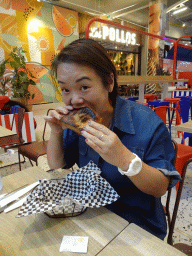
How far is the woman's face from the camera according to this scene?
0.82 metres

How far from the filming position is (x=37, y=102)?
871 centimetres

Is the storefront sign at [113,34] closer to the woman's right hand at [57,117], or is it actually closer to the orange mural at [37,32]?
the orange mural at [37,32]

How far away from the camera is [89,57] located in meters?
0.85

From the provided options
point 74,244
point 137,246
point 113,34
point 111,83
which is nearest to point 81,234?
point 74,244

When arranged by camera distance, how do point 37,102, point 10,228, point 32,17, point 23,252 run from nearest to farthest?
point 23,252
point 10,228
point 32,17
point 37,102

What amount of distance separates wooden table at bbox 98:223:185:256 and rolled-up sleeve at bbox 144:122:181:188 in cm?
27

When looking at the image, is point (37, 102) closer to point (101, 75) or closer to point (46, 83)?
point (46, 83)

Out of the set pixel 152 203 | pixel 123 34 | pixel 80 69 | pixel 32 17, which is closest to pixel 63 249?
pixel 152 203

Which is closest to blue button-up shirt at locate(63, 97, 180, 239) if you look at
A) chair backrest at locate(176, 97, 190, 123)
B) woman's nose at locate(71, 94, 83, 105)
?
woman's nose at locate(71, 94, 83, 105)

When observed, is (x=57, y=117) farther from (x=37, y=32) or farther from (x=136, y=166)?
(x=37, y=32)

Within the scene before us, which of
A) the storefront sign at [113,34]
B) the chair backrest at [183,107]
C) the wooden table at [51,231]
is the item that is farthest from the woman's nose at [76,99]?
the storefront sign at [113,34]

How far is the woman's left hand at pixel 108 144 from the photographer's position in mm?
632

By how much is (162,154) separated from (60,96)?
822cm

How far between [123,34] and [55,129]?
9282mm
